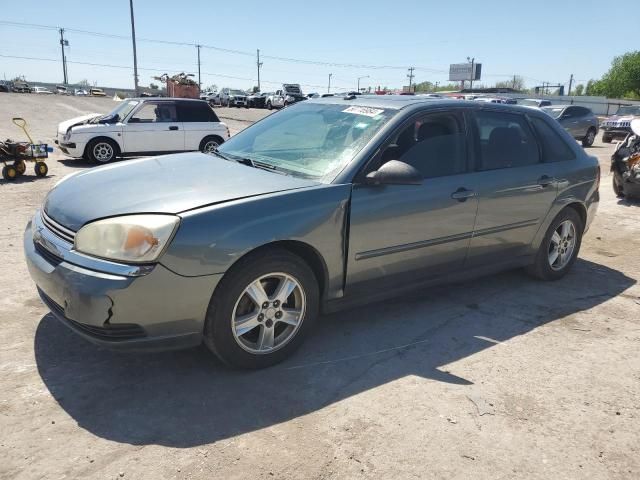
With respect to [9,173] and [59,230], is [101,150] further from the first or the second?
[59,230]

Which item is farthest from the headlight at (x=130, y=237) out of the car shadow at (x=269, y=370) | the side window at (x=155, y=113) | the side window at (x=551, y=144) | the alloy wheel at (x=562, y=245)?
the side window at (x=155, y=113)

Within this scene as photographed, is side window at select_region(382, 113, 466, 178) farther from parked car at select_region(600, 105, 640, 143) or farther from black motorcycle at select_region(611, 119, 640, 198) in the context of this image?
parked car at select_region(600, 105, 640, 143)

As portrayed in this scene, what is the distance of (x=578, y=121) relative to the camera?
20672mm

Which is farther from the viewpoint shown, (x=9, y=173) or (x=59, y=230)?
(x=9, y=173)

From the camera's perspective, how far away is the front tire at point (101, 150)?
39.3 ft

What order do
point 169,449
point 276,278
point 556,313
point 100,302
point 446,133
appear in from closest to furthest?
point 169,449 < point 100,302 < point 276,278 < point 446,133 < point 556,313

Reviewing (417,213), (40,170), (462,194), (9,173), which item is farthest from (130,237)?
(40,170)

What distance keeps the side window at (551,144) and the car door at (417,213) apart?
1.12m

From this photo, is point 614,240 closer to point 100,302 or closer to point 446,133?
point 446,133

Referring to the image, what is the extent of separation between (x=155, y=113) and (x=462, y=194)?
406 inches

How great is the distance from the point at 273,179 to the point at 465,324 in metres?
1.90

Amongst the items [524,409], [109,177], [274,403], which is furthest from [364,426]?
[109,177]

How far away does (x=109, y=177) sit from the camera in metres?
3.53

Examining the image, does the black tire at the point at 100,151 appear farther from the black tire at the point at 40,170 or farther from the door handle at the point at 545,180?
the door handle at the point at 545,180
